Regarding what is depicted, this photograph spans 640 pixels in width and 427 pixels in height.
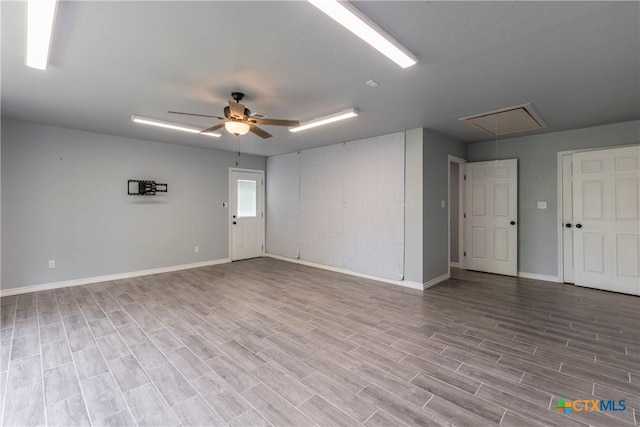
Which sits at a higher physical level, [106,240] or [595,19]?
[595,19]

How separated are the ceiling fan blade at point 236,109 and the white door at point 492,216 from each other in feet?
16.2

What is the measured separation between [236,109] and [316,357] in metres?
2.65

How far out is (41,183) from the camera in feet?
15.1

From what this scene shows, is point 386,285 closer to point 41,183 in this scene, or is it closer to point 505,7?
point 505,7

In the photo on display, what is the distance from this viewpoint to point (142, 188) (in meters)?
5.54

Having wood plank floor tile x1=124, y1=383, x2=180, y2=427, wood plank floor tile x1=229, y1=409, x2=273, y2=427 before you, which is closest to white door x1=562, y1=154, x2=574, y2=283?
wood plank floor tile x1=229, y1=409, x2=273, y2=427

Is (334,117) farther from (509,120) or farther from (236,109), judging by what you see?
(509,120)

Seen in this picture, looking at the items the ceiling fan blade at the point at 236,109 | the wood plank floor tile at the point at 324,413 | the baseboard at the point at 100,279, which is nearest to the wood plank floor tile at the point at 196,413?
the wood plank floor tile at the point at 324,413

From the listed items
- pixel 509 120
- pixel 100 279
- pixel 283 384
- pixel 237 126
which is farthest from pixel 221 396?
pixel 509 120

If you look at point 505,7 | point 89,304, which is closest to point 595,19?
point 505,7

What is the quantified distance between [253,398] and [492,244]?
545cm

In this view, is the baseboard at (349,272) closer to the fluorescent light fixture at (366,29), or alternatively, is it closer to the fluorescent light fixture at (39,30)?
the fluorescent light fixture at (366,29)

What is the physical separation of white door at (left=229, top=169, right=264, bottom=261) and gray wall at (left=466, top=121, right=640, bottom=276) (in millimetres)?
5651

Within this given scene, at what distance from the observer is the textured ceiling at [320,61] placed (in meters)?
1.93
